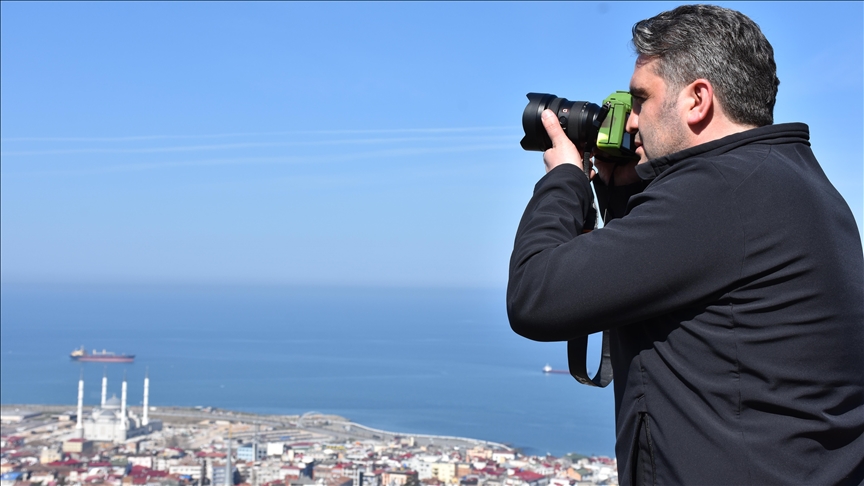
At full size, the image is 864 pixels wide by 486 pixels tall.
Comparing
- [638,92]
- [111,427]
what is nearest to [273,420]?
[111,427]

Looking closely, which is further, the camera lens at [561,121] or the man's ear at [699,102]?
the camera lens at [561,121]

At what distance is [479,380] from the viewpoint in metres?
27.0

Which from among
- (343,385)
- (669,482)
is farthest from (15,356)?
(669,482)

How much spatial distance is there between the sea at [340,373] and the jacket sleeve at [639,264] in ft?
27.1

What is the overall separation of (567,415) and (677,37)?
A: 20752mm

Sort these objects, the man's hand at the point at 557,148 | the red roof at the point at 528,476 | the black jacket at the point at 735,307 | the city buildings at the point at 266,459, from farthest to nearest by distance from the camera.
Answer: the city buildings at the point at 266,459 < the red roof at the point at 528,476 < the man's hand at the point at 557,148 < the black jacket at the point at 735,307

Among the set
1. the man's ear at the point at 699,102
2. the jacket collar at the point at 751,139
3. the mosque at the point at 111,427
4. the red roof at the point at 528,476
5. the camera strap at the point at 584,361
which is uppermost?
the man's ear at the point at 699,102

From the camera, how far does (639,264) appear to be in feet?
1.75

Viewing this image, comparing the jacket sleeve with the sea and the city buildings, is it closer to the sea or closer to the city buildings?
the city buildings

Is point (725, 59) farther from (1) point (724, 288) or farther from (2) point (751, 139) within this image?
(1) point (724, 288)

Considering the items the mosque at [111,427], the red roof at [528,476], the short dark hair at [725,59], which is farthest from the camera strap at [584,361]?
the mosque at [111,427]

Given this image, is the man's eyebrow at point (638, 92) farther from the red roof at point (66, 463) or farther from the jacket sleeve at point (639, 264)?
the red roof at point (66, 463)

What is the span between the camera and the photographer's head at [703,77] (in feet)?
1.90

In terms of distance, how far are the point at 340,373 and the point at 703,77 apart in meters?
29.9
